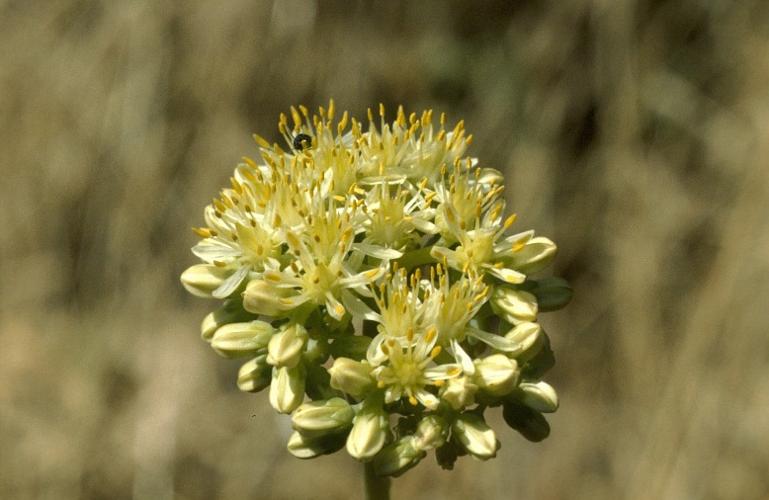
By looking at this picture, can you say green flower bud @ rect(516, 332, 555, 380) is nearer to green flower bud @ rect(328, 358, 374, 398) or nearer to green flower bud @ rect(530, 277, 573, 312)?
green flower bud @ rect(530, 277, 573, 312)

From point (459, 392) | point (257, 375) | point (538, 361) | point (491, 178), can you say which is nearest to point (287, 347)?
point (257, 375)

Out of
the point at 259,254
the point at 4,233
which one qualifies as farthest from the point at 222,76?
the point at 259,254

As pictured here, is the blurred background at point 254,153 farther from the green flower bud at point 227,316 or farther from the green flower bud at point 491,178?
the green flower bud at point 227,316

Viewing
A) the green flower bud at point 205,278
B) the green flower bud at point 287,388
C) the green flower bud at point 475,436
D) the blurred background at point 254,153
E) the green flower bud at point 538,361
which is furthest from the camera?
the blurred background at point 254,153

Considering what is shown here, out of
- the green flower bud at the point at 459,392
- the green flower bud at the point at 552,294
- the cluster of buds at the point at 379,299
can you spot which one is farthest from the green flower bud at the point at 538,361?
the green flower bud at the point at 459,392

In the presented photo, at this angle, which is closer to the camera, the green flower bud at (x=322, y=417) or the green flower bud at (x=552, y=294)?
the green flower bud at (x=322, y=417)

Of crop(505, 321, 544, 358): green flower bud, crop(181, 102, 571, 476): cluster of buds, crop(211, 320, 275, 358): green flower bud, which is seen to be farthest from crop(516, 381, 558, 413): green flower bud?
crop(211, 320, 275, 358): green flower bud

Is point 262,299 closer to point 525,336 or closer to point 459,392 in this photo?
point 459,392
